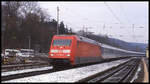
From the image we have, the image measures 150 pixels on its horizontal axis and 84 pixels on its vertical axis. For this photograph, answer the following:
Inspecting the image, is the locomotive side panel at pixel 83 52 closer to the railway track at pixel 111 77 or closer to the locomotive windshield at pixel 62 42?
the locomotive windshield at pixel 62 42

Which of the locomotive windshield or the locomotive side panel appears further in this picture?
the locomotive side panel

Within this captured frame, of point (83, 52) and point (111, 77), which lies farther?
point (83, 52)

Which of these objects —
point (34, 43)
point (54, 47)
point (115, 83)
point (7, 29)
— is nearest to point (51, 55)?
point (54, 47)

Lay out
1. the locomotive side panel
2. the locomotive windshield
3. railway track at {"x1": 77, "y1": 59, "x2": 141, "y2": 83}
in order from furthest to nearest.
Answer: the locomotive side panel < the locomotive windshield < railway track at {"x1": 77, "y1": 59, "x2": 141, "y2": 83}

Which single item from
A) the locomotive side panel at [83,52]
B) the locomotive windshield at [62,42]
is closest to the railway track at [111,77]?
the locomotive side panel at [83,52]

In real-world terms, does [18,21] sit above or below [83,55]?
above

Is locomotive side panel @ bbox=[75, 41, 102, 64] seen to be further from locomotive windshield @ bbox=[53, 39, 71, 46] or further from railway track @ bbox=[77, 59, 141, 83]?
railway track @ bbox=[77, 59, 141, 83]

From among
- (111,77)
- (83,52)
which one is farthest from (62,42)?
(111,77)

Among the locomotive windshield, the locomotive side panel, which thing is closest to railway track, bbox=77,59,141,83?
the locomotive side panel

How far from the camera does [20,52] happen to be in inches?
1907

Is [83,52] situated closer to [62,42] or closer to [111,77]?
[62,42]

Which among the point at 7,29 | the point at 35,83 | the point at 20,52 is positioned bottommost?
the point at 20,52

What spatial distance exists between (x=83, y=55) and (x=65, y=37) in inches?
142

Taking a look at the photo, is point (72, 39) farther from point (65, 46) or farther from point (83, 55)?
point (83, 55)
